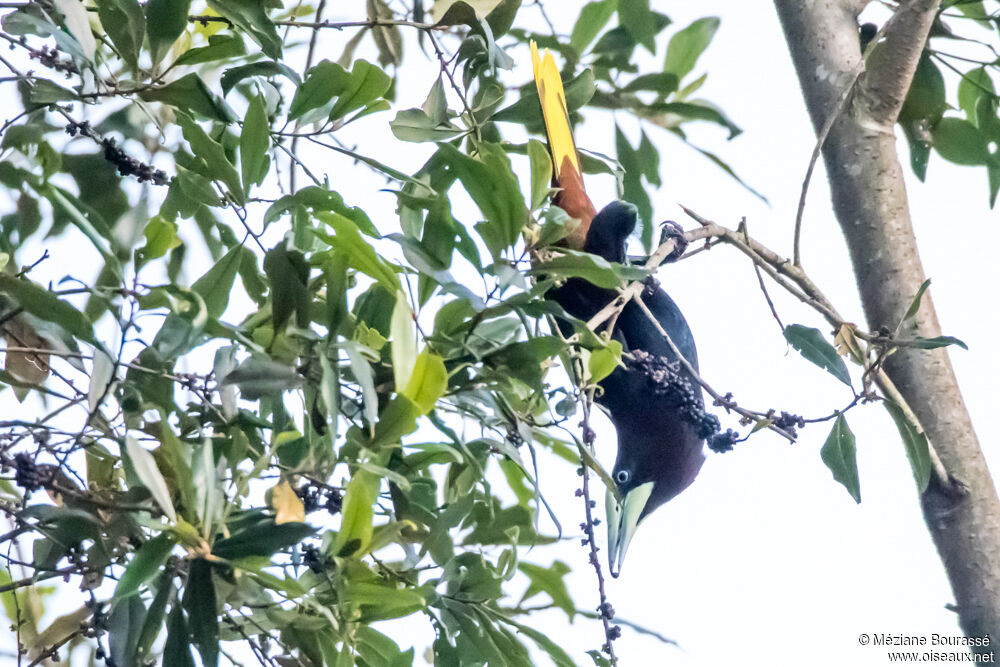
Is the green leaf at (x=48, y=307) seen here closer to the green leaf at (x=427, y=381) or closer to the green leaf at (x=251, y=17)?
the green leaf at (x=427, y=381)

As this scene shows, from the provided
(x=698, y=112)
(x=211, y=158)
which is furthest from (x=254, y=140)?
(x=698, y=112)

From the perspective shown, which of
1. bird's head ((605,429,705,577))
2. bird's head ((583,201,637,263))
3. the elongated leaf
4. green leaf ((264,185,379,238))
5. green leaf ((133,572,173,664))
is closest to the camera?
green leaf ((133,572,173,664))

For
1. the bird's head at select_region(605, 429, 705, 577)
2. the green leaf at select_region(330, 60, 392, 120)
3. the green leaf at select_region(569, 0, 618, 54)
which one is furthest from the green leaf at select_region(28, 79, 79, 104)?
the bird's head at select_region(605, 429, 705, 577)

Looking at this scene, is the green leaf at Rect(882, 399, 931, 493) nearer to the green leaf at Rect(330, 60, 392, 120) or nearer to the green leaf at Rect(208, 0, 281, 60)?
the green leaf at Rect(330, 60, 392, 120)

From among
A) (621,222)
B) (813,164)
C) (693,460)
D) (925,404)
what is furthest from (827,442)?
(693,460)

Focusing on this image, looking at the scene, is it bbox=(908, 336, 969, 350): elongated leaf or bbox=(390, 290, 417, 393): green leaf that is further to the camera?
bbox=(908, 336, 969, 350): elongated leaf

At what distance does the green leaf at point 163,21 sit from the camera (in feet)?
3.78

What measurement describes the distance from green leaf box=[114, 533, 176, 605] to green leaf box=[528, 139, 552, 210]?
21.2 inches

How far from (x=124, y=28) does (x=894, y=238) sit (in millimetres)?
1406

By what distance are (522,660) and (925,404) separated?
1007mm

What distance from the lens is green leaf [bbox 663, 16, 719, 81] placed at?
184 cm

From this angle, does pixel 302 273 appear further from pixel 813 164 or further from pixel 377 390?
pixel 813 164

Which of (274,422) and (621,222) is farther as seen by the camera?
(621,222)

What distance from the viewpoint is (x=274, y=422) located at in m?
1.11
